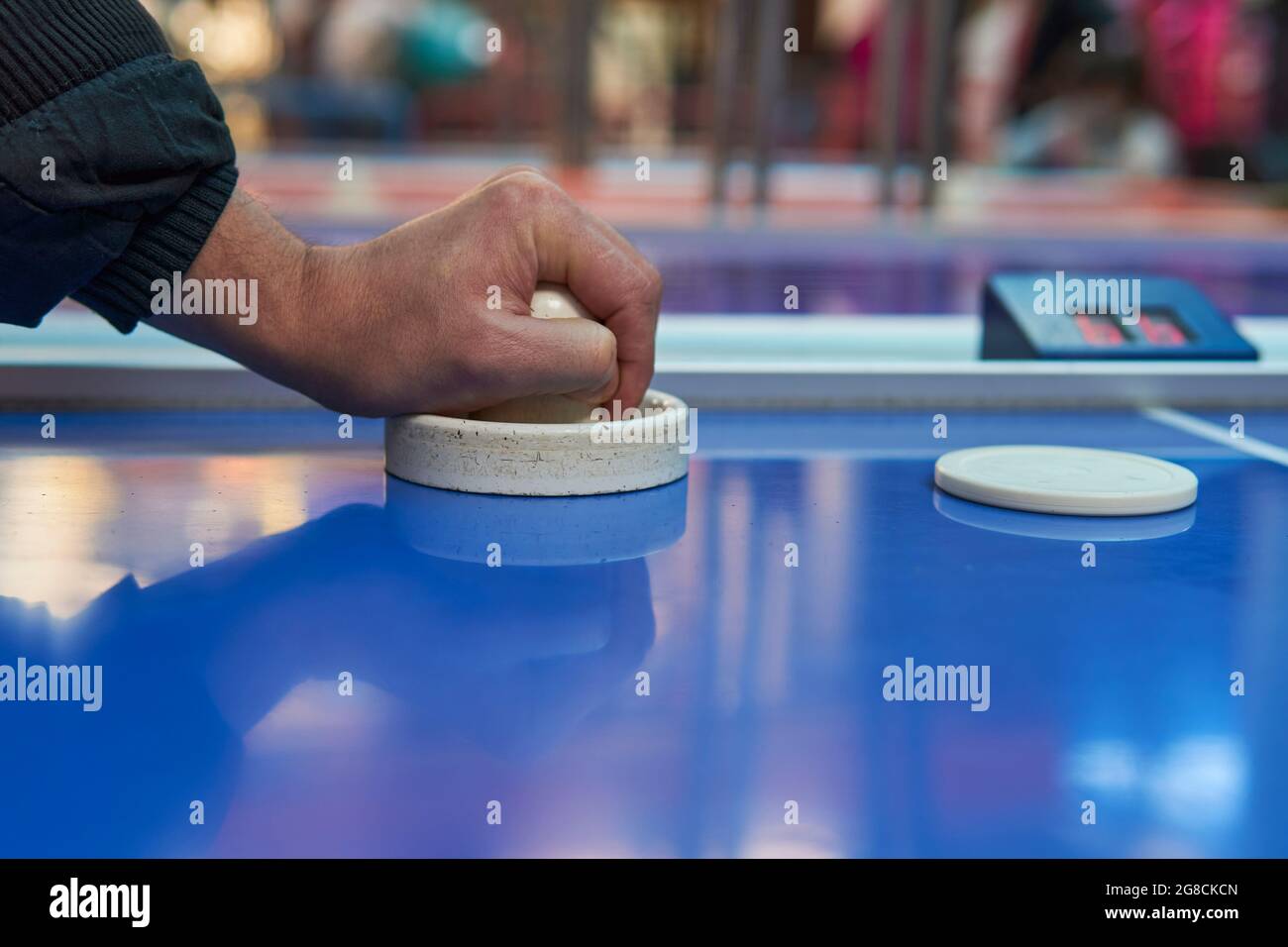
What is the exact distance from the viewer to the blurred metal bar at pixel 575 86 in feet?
20.8

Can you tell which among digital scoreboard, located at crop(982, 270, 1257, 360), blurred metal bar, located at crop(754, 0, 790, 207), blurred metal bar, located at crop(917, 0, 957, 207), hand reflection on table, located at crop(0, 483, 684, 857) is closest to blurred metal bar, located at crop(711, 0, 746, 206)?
blurred metal bar, located at crop(754, 0, 790, 207)

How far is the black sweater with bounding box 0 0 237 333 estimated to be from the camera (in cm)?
110

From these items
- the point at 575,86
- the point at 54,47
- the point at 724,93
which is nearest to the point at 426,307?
the point at 54,47

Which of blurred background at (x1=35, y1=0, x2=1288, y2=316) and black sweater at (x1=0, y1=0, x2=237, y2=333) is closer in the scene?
black sweater at (x1=0, y1=0, x2=237, y2=333)

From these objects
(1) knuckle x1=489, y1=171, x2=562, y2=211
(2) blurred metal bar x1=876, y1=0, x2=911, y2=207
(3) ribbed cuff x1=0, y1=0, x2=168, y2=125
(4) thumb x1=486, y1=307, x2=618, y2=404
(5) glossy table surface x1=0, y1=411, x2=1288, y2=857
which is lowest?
(5) glossy table surface x1=0, y1=411, x2=1288, y2=857

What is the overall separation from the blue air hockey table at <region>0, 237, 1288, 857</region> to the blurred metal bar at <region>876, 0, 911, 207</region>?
379cm

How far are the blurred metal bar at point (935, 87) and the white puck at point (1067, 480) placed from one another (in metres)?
3.81

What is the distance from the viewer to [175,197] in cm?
121

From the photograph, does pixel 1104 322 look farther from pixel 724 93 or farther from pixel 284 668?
pixel 724 93

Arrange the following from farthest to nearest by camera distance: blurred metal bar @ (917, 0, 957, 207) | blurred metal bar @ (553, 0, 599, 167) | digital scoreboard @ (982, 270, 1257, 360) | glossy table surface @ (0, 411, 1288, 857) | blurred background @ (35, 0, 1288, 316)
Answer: blurred metal bar @ (553, 0, 599, 167) < blurred metal bar @ (917, 0, 957, 207) < blurred background @ (35, 0, 1288, 316) < digital scoreboard @ (982, 270, 1257, 360) < glossy table surface @ (0, 411, 1288, 857)

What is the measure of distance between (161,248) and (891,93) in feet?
14.1

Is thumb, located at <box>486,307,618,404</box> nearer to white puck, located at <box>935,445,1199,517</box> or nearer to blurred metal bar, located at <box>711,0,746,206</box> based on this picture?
white puck, located at <box>935,445,1199,517</box>

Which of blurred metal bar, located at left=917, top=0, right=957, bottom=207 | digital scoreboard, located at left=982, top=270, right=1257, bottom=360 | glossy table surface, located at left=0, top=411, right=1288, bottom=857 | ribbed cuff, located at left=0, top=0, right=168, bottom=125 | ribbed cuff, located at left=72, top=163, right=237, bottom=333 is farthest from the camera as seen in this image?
blurred metal bar, located at left=917, top=0, right=957, bottom=207
